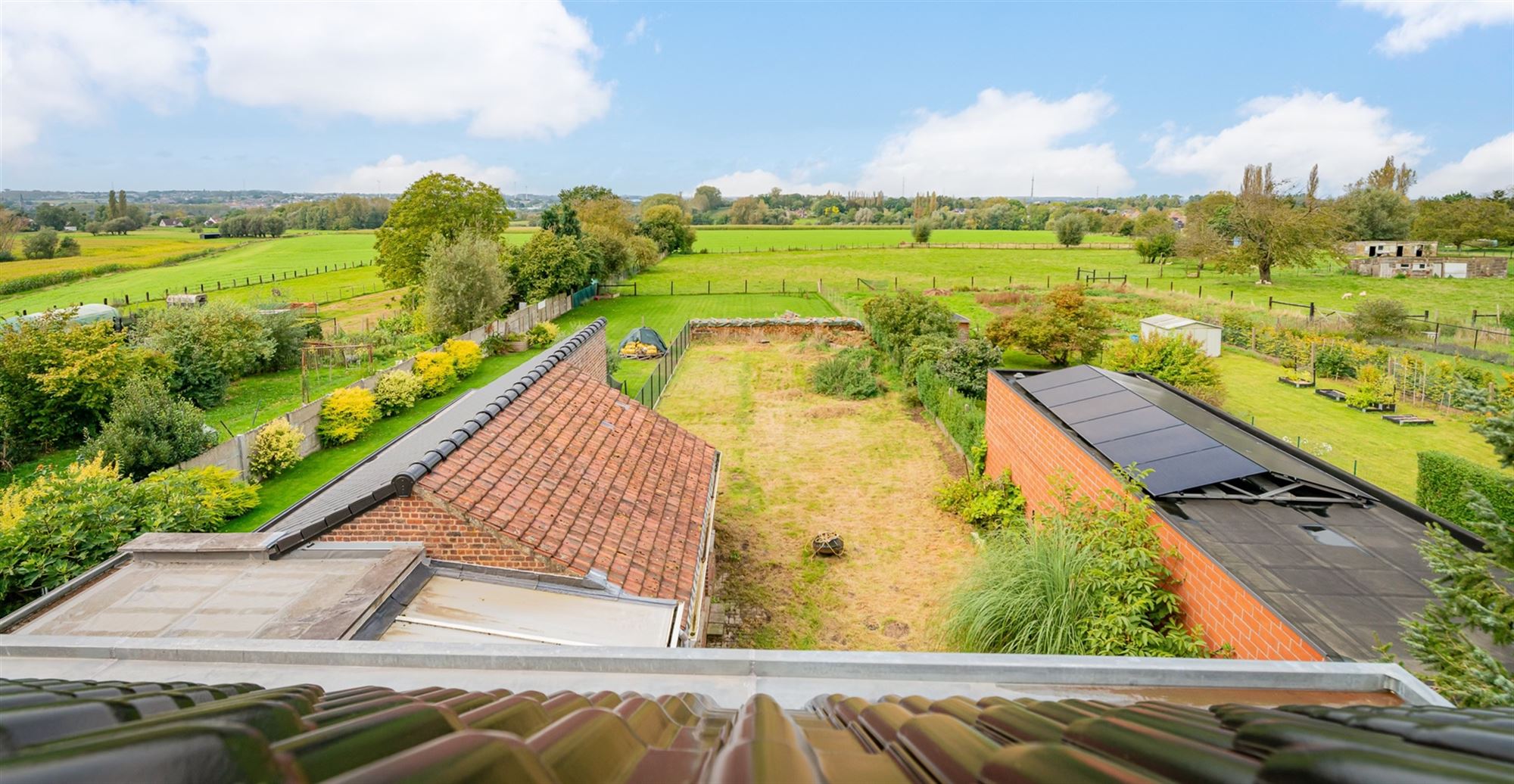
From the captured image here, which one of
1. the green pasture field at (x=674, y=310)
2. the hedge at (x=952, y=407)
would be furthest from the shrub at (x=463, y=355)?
the hedge at (x=952, y=407)

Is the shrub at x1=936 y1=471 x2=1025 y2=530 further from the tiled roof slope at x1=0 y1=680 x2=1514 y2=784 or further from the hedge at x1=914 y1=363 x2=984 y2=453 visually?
the tiled roof slope at x1=0 y1=680 x2=1514 y2=784

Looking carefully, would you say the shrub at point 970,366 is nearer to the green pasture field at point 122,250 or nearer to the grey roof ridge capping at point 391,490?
the grey roof ridge capping at point 391,490

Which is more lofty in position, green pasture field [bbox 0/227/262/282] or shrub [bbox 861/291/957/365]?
green pasture field [bbox 0/227/262/282]

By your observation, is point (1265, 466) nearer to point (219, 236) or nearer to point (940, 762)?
point (940, 762)

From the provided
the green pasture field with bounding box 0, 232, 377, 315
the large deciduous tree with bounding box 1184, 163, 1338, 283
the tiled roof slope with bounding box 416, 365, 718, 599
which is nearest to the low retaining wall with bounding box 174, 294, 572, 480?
the tiled roof slope with bounding box 416, 365, 718, 599

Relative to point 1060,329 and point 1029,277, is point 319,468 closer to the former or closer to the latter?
point 1060,329

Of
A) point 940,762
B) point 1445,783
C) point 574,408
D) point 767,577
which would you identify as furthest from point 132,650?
point 767,577
